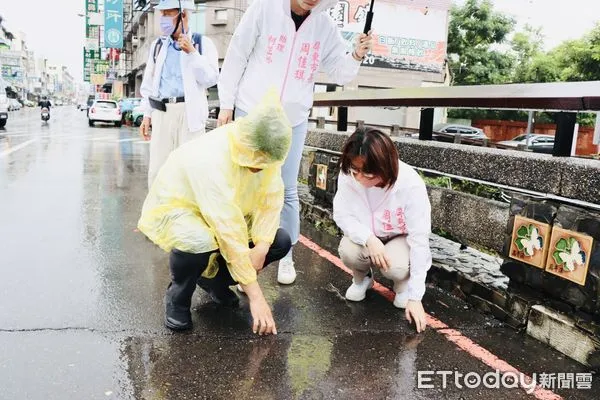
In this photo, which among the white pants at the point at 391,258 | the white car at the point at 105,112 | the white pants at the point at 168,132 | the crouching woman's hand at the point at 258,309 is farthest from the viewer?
the white car at the point at 105,112

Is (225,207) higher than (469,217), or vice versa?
(225,207)

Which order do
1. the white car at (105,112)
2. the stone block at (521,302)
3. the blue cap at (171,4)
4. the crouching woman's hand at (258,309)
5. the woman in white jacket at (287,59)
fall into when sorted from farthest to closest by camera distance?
the white car at (105,112) < the blue cap at (171,4) < the woman in white jacket at (287,59) < the stone block at (521,302) < the crouching woman's hand at (258,309)

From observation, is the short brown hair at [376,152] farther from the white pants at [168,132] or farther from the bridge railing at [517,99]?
the white pants at [168,132]

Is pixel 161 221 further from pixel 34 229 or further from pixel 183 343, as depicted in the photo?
pixel 34 229

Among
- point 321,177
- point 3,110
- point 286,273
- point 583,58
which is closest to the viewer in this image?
point 286,273

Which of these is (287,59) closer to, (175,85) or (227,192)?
(227,192)

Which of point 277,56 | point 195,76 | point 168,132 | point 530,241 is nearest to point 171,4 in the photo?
point 195,76

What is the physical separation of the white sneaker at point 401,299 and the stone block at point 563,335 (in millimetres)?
670

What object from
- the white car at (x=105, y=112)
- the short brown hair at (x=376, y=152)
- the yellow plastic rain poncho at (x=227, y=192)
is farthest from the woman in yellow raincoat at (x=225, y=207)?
the white car at (x=105, y=112)

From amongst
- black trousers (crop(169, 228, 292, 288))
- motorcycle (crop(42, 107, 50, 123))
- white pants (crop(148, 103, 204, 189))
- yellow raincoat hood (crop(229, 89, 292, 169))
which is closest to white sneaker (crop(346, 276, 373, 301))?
black trousers (crop(169, 228, 292, 288))

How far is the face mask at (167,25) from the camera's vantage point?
4.07m

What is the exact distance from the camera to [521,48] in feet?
105

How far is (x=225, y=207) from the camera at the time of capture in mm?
2381

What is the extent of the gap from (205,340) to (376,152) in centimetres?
126
